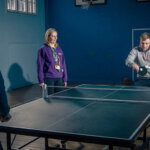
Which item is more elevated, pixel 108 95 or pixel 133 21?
pixel 133 21

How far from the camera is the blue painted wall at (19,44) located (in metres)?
6.95

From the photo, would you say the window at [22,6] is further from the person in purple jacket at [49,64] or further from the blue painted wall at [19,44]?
the person in purple jacket at [49,64]

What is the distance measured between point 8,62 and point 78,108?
16.0 ft

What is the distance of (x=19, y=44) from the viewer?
7.46 m

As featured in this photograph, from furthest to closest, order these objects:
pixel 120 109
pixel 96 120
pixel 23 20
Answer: pixel 23 20, pixel 120 109, pixel 96 120

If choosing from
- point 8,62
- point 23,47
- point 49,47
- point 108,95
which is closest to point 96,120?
point 108,95

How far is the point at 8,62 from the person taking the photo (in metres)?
7.09

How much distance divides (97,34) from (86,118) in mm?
6052

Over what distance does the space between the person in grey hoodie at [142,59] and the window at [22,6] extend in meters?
3.99

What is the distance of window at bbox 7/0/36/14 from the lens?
23.2 feet

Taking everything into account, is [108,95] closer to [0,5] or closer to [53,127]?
[53,127]

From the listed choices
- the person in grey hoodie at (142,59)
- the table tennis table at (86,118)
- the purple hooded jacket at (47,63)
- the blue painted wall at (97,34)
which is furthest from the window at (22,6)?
the table tennis table at (86,118)

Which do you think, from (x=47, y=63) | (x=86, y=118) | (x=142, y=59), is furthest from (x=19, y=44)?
(x=86, y=118)

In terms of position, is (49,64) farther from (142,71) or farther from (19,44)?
(19,44)
